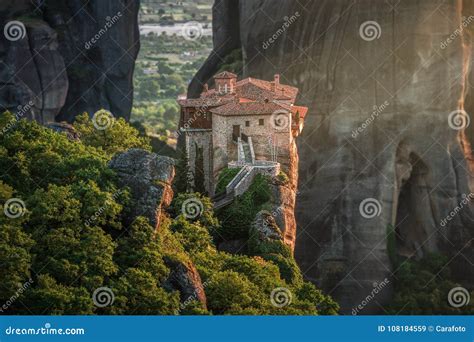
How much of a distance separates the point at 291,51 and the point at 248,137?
3538 centimetres

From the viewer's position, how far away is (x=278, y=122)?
91.9 m

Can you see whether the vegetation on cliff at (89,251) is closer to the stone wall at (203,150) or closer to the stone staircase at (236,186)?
the stone staircase at (236,186)

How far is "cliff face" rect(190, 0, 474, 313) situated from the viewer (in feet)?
406

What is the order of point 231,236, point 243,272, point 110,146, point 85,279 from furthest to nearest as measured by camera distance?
point 110,146
point 231,236
point 243,272
point 85,279

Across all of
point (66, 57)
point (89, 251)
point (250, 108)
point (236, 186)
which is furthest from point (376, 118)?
point (89, 251)

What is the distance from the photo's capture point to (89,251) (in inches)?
2633

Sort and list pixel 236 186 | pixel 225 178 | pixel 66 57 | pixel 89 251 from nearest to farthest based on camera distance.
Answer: pixel 89 251 < pixel 236 186 < pixel 225 178 < pixel 66 57

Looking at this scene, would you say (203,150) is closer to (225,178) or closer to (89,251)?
(225,178)

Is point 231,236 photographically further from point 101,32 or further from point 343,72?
point 101,32

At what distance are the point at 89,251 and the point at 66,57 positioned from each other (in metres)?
72.3

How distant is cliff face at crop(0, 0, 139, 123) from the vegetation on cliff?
43.2 meters

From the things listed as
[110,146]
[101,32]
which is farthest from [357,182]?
[110,146]

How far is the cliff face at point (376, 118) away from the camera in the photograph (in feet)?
406

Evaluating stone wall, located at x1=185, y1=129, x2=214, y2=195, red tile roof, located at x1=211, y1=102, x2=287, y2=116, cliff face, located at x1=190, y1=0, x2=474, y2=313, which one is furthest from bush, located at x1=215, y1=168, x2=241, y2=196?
cliff face, located at x1=190, y1=0, x2=474, y2=313
